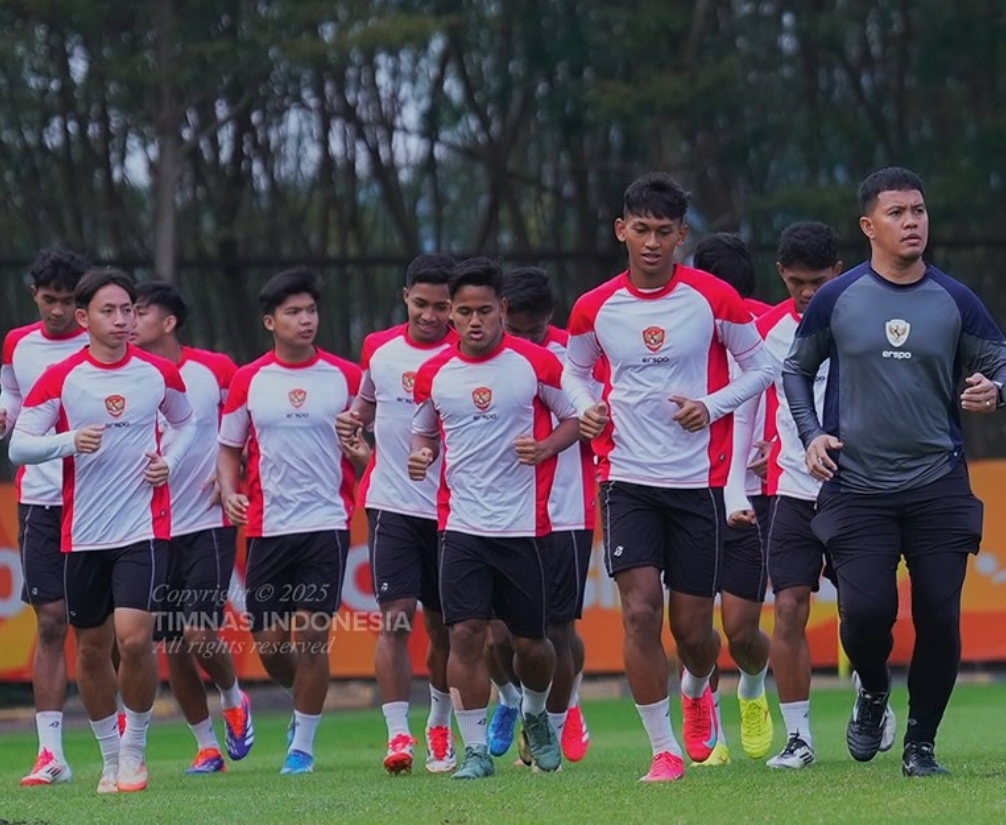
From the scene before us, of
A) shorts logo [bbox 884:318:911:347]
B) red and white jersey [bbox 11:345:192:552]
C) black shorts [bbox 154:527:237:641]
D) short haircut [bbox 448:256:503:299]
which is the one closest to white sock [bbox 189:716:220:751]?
black shorts [bbox 154:527:237:641]

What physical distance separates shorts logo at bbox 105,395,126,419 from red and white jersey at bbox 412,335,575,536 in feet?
4.96

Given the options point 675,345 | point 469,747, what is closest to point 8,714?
point 469,747

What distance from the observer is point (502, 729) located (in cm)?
1216

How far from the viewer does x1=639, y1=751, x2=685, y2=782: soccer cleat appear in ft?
31.3

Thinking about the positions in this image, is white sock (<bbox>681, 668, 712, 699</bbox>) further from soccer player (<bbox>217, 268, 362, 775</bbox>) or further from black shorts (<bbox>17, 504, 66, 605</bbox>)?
black shorts (<bbox>17, 504, 66, 605</bbox>)

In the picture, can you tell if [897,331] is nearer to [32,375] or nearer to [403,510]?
[403,510]

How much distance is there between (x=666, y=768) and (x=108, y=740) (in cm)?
308

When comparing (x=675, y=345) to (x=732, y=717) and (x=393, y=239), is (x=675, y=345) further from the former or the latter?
(x=393, y=239)

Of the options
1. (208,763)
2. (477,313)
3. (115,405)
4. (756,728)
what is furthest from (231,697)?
(477,313)

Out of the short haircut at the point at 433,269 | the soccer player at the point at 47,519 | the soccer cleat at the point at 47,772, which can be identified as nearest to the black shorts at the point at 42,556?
the soccer player at the point at 47,519

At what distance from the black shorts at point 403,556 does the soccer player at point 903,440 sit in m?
2.92

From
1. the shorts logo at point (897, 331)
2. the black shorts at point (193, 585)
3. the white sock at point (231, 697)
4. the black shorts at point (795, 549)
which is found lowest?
the white sock at point (231, 697)

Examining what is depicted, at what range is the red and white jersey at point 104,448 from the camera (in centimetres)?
1087

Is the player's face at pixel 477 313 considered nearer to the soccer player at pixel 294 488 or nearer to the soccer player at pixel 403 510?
the soccer player at pixel 403 510
